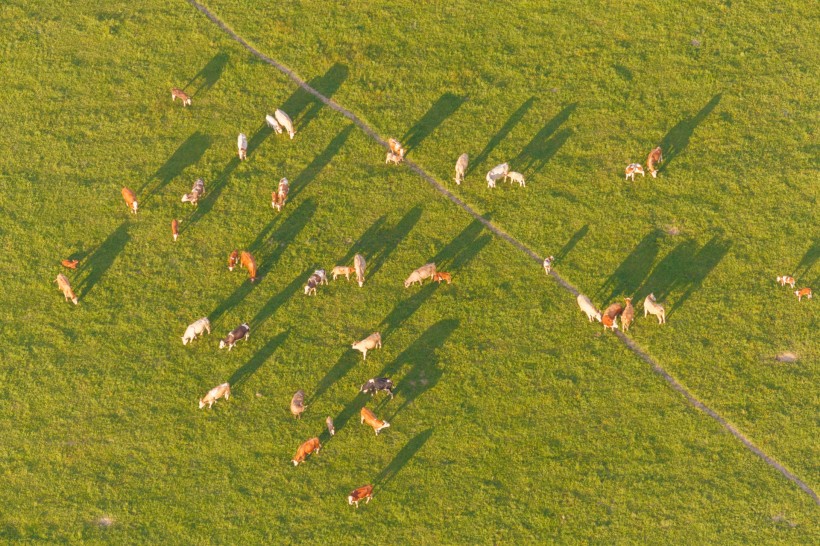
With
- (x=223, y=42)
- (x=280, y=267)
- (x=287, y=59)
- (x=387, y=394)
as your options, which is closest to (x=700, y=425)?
(x=387, y=394)

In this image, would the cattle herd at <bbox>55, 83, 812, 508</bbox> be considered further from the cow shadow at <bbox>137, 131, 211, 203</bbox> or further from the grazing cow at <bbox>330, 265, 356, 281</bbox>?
the cow shadow at <bbox>137, 131, 211, 203</bbox>

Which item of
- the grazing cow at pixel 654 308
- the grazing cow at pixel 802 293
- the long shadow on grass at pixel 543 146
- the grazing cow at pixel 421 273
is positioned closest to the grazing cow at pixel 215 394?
the grazing cow at pixel 421 273

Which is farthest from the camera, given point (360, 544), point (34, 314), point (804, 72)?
point (804, 72)

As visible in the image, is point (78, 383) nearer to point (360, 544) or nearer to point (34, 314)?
point (34, 314)

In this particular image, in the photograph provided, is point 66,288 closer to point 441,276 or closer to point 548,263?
point 441,276

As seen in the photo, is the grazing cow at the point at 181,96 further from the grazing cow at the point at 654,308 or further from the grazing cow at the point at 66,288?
the grazing cow at the point at 654,308

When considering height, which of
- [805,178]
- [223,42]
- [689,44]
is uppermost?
[689,44]
